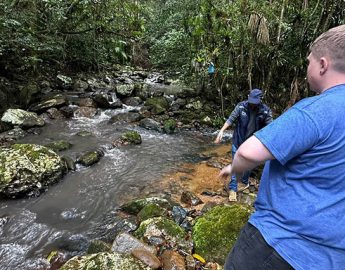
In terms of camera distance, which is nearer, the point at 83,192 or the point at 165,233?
the point at 165,233

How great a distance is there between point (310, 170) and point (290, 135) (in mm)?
190

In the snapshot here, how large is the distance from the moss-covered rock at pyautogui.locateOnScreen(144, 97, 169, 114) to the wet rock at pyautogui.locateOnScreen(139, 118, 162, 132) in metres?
0.94

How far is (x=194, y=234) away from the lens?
390 cm

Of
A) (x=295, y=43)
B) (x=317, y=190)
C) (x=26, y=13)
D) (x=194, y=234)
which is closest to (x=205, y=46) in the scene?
(x=295, y=43)

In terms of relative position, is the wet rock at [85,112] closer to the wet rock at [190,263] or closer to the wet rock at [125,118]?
the wet rock at [125,118]

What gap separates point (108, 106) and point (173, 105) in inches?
93.5

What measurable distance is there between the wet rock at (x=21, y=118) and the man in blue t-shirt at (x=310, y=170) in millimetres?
8630

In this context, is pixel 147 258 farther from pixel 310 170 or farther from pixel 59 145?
pixel 59 145

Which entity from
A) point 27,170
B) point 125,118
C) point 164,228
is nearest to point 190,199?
point 164,228

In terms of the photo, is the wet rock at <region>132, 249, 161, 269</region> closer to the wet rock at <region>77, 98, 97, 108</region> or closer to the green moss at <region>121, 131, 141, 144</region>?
the green moss at <region>121, 131, 141, 144</region>

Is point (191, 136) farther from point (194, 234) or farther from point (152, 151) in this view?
point (194, 234)

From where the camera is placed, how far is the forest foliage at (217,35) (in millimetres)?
8305

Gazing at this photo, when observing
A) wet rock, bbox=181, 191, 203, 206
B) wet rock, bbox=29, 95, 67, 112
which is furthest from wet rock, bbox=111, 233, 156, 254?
wet rock, bbox=29, 95, 67, 112

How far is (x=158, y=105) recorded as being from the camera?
1159 centimetres
